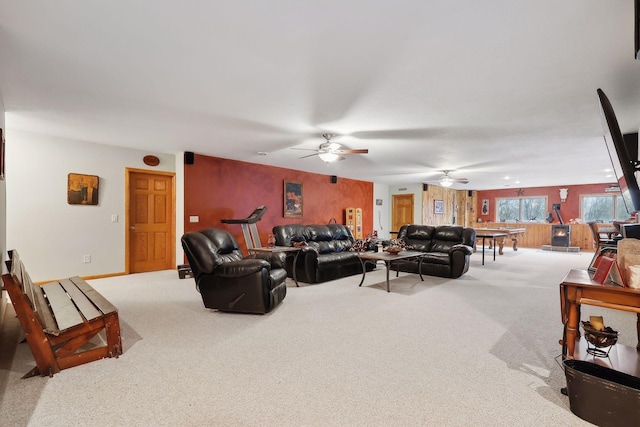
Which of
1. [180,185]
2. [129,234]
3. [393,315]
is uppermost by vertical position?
[180,185]

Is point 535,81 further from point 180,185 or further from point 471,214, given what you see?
point 471,214

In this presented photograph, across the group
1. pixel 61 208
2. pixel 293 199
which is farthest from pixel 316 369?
pixel 293 199

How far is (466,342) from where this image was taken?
275 centimetres

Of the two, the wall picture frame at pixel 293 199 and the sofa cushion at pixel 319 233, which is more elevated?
the wall picture frame at pixel 293 199

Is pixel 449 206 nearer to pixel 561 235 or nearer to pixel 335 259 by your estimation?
pixel 561 235

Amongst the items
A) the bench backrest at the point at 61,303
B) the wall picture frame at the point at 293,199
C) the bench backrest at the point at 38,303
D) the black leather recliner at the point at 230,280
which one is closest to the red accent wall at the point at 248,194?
the wall picture frame at the point at 293,199

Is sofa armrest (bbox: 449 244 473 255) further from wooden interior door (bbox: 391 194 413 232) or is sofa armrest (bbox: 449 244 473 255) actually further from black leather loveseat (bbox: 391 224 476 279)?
wooden interior door (bbox: 391 194 413 232)

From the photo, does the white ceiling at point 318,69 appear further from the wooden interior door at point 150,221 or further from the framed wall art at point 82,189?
the wooden interior door at point 150,221

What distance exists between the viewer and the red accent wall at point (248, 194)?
614 centimetres

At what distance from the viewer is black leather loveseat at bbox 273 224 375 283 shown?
5.14 m

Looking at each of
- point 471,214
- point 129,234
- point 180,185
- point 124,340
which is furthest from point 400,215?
point 124,340

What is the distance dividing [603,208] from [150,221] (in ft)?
44.8

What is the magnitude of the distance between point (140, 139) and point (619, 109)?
635 cm

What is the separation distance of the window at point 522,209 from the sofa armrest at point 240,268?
480 inches
